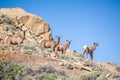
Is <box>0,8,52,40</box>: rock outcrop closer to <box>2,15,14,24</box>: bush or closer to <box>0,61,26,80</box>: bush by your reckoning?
<box>2,15,14,24</box>: bush

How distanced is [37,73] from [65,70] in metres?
3.02

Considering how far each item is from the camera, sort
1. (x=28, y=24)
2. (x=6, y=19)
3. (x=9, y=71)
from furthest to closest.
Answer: (x=28, y=24)
(x=6, y=19)
(x=9, y=71)

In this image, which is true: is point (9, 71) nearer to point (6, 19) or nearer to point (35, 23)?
point (6, 19)

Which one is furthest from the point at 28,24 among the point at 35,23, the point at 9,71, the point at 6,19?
the point at 9,71

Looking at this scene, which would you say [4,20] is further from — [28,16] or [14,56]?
[14,56]

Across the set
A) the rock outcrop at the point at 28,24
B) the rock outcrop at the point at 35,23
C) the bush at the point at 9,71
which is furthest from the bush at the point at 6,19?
the bush at the point at 9,71

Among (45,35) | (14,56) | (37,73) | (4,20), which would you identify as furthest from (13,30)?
(37,73)

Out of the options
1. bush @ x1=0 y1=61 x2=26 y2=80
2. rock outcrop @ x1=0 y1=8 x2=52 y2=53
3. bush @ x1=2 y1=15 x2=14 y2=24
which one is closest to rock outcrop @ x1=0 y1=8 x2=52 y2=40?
rock outcrop @ x1=0 y1=8 x2=52 y2=53

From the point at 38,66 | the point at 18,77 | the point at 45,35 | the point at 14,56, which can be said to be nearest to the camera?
the point at 18,77

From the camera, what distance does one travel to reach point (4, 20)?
4188 centimetres

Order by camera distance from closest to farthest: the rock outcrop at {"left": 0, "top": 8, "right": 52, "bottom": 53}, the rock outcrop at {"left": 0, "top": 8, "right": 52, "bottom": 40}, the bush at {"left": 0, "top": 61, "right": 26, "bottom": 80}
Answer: the bush at {"left": 0, "top": 61, "right": 26, "bottom": 80}
the rock outcrop at {"left": 0, "top": 8, "right": 52, "bottom": 53}
the rock outcrop at {"left": 0, "top": 8, "right": 52, "bottom": 40}

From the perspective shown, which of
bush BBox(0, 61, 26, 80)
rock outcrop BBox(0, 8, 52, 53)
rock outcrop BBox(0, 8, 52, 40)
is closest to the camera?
bush BBox(0, 61, 26, 80)

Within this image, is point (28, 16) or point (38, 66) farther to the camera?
point (28, 16)

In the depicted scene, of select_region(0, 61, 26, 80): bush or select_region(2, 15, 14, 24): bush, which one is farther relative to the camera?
select_region(2, 15, 14, 24): bush
